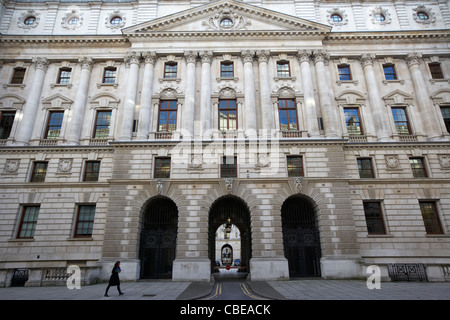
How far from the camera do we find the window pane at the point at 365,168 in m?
23.9

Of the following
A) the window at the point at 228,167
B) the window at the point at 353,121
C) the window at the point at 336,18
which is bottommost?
the window at the point at 228,167

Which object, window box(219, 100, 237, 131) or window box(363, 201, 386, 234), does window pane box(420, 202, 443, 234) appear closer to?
window box(363, 201, 386, 234)

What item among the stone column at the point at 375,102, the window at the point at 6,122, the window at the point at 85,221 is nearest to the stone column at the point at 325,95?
the stone column at the point at 375,102

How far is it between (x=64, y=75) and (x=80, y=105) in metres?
4.86

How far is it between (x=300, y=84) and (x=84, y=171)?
2120 centimetres

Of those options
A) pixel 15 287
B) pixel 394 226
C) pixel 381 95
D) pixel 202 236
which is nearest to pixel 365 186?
pixel 394 226

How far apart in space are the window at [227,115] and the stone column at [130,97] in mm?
7966

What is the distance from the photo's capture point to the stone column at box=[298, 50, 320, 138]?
2400cm

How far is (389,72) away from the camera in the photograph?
27.9 metres

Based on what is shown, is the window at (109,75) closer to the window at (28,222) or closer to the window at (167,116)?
the window at (167,116)

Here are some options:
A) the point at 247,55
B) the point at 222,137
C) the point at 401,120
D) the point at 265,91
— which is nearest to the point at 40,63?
the point at 222,137

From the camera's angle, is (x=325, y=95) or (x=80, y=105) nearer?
(x=325, y=95)

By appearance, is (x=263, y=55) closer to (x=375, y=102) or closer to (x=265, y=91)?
(x=265, y=91)
